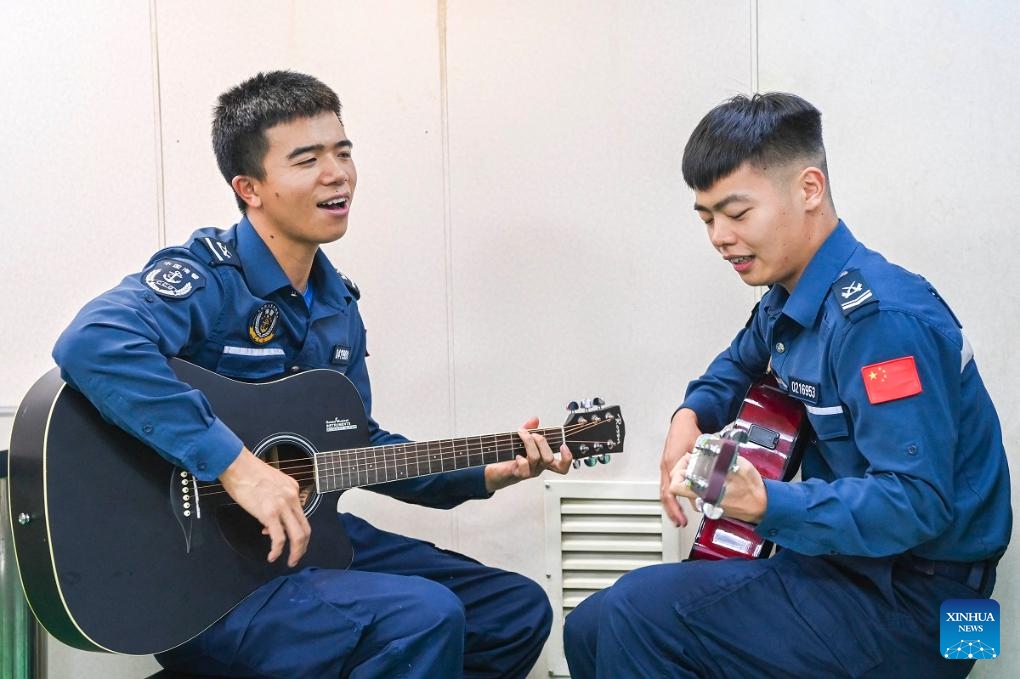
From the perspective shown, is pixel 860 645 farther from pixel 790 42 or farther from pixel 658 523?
pixel 790 42

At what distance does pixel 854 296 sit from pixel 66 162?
87.8 inches

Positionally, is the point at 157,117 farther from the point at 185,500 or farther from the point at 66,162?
the point at 185,500

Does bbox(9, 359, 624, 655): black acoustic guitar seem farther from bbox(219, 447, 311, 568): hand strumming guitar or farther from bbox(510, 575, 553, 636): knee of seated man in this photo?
bbox(510, 575, 553, 636): knee of seated man

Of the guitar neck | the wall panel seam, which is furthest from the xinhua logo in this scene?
the wall panel seam

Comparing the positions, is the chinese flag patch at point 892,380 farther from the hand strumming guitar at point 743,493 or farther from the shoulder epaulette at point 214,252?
the shoulder epaulette at point 214,252

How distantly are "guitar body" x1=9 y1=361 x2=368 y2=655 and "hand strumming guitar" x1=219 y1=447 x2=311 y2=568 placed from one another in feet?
0.29

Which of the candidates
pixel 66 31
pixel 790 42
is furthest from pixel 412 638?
pixel 66 31

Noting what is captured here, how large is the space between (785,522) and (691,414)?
61cm

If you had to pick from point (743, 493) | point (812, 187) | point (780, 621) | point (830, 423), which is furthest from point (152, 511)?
point (812, 187)

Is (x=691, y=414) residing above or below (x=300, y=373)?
below

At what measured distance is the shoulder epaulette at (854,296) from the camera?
69.0 inches

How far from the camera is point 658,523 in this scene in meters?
2.64

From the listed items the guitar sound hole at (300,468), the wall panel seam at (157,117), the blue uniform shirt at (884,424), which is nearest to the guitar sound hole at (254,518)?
the guitar sound hole at (300,468)

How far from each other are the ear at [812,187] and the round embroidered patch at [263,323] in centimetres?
119
